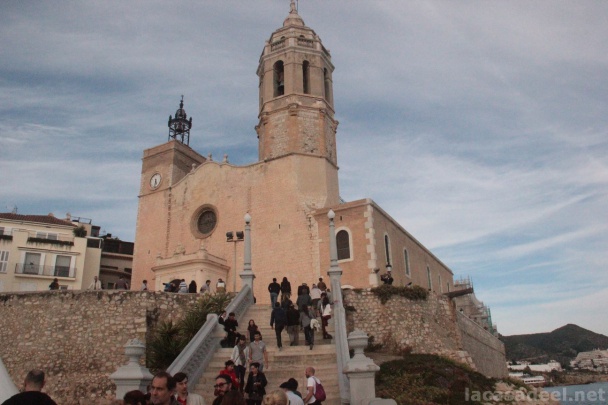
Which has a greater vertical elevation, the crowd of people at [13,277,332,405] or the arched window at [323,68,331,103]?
the arched window at [323,68,331,103]

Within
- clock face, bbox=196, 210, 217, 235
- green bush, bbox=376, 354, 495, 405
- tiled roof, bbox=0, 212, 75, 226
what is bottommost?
green bush, bbox=376, 354, 495, 405

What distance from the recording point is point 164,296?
17812 mm

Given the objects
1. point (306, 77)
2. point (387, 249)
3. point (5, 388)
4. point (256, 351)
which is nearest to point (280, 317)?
point (256, 351)

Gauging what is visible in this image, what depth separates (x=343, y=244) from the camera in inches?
934

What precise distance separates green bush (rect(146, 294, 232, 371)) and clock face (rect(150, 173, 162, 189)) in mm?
15198

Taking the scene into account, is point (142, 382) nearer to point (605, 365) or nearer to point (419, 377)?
point (419, 377)

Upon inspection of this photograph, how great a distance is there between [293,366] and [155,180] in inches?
874

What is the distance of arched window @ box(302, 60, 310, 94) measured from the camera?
2894 cm

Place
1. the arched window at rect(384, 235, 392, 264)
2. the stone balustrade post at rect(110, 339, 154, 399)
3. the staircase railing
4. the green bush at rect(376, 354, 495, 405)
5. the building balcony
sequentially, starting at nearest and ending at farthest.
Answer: the stone balustrade post at rect(110, 339, 154, 399) < the staircase railing < the green bush at rect(376, 354, 495, 405) < the arched window at rect(384, 235, 392, 264) < the building balcony

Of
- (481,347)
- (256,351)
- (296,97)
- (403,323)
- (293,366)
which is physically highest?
(296,97)

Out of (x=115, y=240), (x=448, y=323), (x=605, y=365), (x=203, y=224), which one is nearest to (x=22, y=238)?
(x=115, y=240)

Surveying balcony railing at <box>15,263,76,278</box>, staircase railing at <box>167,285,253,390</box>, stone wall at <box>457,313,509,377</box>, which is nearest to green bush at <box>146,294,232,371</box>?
staircase railing at <box>167,285,253,390</box>

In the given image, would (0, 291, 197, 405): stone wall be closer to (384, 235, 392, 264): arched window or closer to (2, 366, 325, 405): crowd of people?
(384, 235, 392, 264): arched window

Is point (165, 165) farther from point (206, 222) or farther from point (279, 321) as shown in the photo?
point (279, 321)
